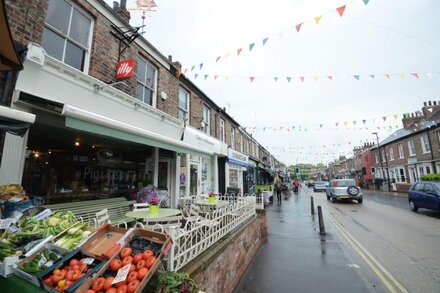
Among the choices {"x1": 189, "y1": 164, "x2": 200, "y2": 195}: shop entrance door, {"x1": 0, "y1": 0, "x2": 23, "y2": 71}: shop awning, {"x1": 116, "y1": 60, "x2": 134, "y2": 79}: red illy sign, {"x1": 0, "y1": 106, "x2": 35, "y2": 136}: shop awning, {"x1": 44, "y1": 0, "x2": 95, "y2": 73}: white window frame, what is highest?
{"x1": 44, "y1": 0, "x2": 95, "y2": 73}: white window frame

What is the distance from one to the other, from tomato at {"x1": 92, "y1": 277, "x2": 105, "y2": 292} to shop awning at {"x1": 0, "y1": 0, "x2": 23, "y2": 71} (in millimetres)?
2783

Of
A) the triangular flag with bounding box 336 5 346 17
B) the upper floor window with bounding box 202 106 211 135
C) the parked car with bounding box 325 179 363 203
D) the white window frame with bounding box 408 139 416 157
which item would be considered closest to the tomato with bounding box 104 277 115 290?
the triangular flag with bounding box 336 5 346 17

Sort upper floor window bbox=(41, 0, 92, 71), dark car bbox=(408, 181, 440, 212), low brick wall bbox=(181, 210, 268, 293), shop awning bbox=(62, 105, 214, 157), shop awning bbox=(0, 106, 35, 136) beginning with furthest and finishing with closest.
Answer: dark car bbox=(408, 181, 440, 212) → upper floor window bbox=(41, 0, 92, 71) → shop awning bbox=(62, 105, 214, 157) → low brick wall bbox=(181, 210, 268, 293) → shop awning bbox=(0, 106, 35, 136)

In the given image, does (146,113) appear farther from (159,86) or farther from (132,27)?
(132,27)

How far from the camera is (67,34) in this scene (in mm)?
5297

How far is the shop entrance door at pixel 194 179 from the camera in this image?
10.1m

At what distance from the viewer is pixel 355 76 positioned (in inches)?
348

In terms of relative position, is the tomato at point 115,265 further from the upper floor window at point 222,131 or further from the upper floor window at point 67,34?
the upper floor window at point 222,131

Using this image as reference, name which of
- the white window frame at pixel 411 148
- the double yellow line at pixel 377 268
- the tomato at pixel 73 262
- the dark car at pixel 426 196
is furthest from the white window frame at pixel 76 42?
the white window frame at pixel 411 148

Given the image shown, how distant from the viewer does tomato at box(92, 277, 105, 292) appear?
6.51ft

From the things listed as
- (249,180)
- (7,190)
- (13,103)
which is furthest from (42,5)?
(249,180)

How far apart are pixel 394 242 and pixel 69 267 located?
873 centimetres

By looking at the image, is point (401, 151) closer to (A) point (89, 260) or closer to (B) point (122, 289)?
(B) point (122, 289)

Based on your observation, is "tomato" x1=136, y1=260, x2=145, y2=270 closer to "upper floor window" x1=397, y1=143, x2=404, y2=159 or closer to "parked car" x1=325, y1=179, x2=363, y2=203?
"parked car" x1=325, y1=179, x2=363, y2=203
